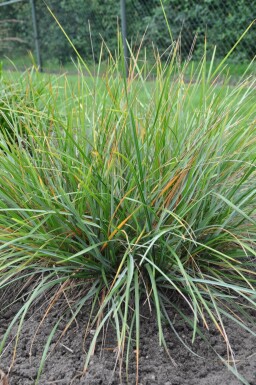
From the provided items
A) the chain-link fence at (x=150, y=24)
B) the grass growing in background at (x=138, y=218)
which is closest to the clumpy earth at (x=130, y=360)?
the grass growing in background at (x=138, y=218)

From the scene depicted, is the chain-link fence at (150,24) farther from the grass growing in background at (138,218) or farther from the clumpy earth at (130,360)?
the clumpy earth at (130,360)

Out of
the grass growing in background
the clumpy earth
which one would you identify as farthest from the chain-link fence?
the clumpy earth

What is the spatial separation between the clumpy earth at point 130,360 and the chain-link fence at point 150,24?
192 inches

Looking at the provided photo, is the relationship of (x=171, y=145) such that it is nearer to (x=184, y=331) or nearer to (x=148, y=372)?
(x=184, y=331)

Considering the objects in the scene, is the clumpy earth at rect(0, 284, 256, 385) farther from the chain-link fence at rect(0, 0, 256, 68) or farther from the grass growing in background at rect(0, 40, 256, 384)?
the chain-link fence at rect(0, 0, 256, 68)

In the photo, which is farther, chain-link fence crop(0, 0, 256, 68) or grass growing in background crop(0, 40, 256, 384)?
chain-link fence crop(0, 0, 256, 68)

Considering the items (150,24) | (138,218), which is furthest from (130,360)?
(150,24)

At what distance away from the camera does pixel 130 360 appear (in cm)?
188

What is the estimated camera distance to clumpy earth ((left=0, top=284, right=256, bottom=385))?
1795mm

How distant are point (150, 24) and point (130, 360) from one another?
7835mm

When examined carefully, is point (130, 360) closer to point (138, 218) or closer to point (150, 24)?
point (138, 218)

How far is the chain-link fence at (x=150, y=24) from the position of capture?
26.7ft

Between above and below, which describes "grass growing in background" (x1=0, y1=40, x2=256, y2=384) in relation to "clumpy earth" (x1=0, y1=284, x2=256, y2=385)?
above

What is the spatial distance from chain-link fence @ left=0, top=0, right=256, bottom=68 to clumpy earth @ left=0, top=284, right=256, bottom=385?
192 inches
